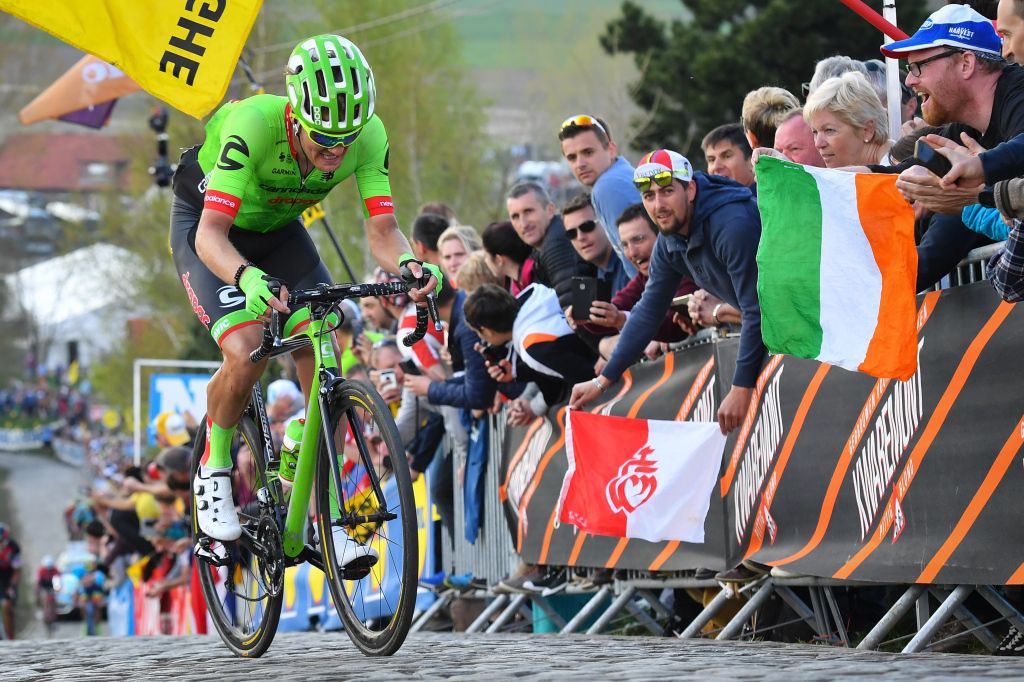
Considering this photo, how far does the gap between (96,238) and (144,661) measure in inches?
2341

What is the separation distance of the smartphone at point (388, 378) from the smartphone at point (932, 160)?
20.3ft

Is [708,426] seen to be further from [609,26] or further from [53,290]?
[53,290]

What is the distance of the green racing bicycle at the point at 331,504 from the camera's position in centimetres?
567

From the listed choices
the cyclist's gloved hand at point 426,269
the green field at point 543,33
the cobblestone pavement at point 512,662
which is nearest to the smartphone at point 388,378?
the cobblestone pavement at point 512,662

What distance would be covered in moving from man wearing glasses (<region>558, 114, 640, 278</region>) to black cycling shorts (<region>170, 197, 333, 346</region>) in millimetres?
2524

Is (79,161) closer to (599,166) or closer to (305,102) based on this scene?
(599,166)

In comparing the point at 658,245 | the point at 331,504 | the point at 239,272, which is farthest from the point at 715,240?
the point at 239,272

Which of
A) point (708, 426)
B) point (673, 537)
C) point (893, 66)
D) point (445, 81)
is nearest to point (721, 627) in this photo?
point (673, 537)

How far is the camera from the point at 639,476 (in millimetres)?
7676

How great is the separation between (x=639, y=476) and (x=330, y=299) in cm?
241

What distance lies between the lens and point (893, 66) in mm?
7441

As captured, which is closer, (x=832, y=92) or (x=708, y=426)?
(x=832, y=92)

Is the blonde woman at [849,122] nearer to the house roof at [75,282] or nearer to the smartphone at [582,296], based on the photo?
the smartphone at [582,296]

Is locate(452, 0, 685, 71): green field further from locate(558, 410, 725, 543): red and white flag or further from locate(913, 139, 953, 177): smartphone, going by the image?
locate(913, 139, 953, 177): smartphone
